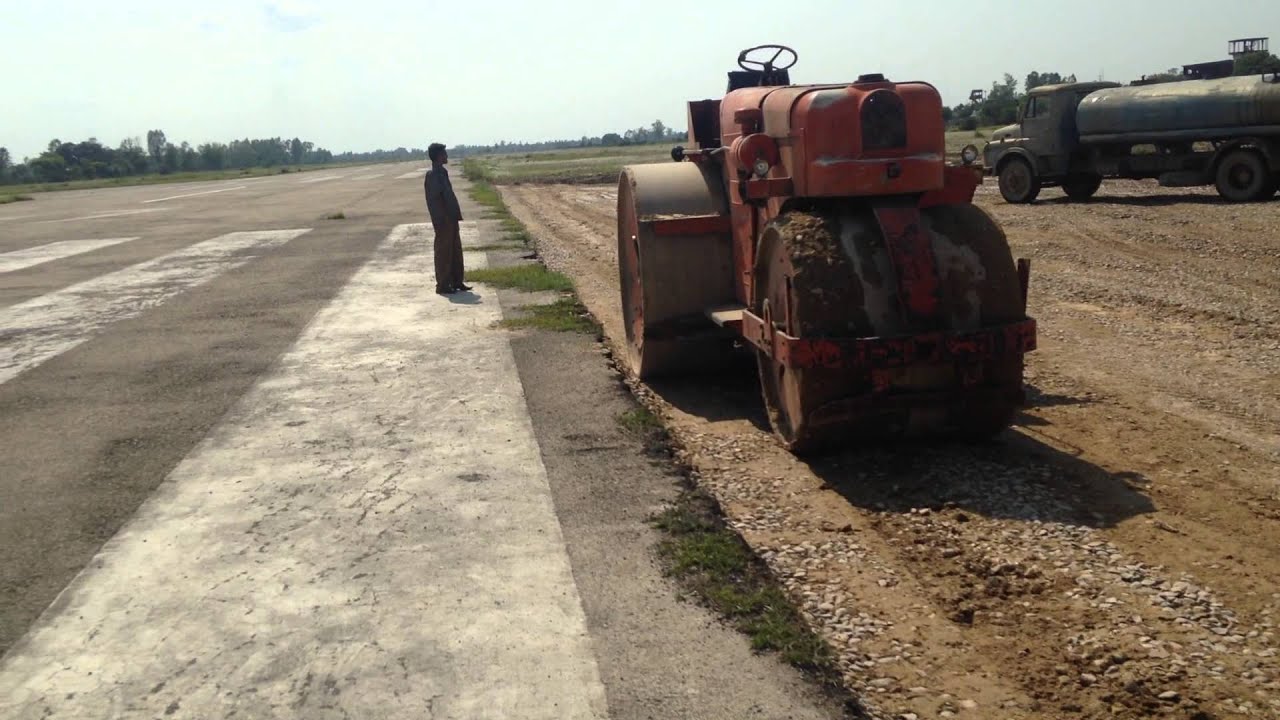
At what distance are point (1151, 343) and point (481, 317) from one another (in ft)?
20.2

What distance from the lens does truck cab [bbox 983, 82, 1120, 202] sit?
23016mm

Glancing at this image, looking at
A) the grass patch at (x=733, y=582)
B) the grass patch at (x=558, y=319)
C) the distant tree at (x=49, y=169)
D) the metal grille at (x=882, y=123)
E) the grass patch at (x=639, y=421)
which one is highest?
the distant tree at (x=49, y=169)

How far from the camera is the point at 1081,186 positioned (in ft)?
76.9

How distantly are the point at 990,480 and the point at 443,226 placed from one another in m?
9.27

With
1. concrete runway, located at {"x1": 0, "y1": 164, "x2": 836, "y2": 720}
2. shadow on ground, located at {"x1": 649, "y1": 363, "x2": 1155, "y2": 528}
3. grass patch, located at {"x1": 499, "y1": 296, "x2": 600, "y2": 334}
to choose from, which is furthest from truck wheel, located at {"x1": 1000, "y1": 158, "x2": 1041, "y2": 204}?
shadow on ground, located at {"x1": 649, "y1": 363, "x2": 1155, "y2": 528}

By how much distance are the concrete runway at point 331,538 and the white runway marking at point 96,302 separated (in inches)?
4.3

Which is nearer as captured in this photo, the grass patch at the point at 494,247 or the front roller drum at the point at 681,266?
the front roller drum at the point at 681,266

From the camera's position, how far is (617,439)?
22.7ft

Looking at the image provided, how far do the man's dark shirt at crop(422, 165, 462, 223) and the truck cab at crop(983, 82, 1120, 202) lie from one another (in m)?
12.7

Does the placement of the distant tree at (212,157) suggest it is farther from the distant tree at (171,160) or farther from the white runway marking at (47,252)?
the white runway marking at (47,252)

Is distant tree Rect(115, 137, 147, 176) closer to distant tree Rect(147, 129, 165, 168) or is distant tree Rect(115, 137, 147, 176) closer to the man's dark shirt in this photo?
distant tree Rect(147, 129, 165, 168)

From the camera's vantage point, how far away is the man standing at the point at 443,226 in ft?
43.9

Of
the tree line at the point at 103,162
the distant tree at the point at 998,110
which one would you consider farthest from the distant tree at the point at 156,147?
the distant tree at the point at 998,110

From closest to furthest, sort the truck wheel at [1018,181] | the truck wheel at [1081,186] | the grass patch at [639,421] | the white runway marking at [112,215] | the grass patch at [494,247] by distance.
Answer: the grass patch at [639,421]
the grass patch at [494,247]
the truck wheel at [1018,181]
the truck wheel at [1081,186]
the white runway marking at [112,215]
